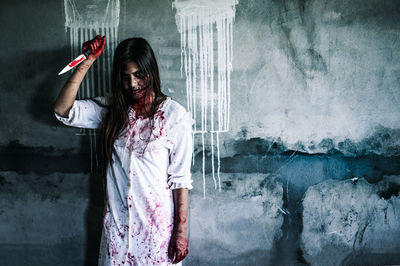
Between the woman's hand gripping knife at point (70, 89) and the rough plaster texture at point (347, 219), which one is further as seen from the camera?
the rough plaster texture at point (347, 219)

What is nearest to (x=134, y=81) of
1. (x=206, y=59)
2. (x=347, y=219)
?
(x=206, y=59)

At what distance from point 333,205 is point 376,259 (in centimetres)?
41

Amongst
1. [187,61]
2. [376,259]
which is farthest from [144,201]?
[376,259]

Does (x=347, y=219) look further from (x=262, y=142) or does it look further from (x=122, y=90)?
(x=122, y=90)

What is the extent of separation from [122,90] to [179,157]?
400mm

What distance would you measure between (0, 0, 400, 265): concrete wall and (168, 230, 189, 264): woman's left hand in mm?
344

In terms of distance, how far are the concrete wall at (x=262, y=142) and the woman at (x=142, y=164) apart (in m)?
0.31

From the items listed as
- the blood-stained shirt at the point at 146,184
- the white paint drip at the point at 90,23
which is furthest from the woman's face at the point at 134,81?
the white paint drip at the point at 90,23

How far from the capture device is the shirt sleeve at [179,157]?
122cm

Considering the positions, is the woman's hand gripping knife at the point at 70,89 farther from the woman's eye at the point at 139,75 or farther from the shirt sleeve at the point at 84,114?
the woman's eye at the point at 139,75

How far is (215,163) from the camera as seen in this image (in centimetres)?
156

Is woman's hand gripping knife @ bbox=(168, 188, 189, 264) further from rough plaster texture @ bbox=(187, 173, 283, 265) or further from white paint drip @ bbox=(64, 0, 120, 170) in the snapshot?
white paint drip @ bbox=(64, 0, 120, 170)

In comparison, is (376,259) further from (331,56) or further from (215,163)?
(331,56)

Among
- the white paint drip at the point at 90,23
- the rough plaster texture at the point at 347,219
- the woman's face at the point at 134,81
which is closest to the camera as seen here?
the woman's face at the point at 134,81
